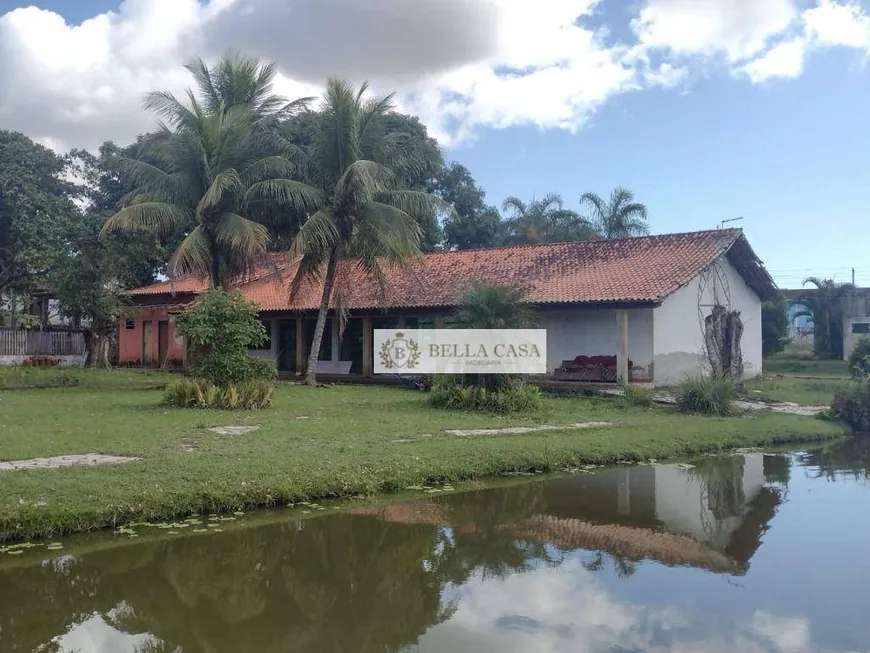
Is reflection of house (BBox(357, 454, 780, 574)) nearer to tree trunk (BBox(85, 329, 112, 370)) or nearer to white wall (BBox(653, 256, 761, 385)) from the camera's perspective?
white wall (BBox(653, 256, 761, 385))

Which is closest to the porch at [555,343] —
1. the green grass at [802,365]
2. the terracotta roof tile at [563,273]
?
the terracotta roof tile at [563,273]

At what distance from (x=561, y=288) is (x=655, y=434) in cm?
876

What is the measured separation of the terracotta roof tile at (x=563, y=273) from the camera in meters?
20.1

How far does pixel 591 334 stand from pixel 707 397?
561 cm

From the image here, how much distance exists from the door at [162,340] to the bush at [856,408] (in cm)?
2272

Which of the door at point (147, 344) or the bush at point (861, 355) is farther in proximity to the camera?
the door at point (147, 344)

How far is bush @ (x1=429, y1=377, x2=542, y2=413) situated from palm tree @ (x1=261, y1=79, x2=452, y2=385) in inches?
228

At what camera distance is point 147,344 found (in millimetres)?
29172

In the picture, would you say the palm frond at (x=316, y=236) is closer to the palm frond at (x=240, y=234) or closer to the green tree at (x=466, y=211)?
the palm frond at (x=240, y=234)

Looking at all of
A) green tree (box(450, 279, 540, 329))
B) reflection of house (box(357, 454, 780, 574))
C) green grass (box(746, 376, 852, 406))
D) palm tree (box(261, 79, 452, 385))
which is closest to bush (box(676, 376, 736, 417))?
green grass (box(746, 376, 852, 406))

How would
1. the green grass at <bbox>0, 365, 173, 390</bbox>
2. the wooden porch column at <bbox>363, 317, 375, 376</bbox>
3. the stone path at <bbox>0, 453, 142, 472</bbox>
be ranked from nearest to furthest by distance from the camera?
the stone path at <bbox>0, 453, 142, 472</bbox>
the green grass at <bbox>0, 365, 173, 390</bbox>
the wooden porch column at <bbox>363, 317, 375, 376</bbox>

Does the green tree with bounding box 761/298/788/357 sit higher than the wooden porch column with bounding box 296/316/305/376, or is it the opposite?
the green tree with bounding box 761/298/788/357

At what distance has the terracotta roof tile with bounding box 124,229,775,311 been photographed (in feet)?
65.9

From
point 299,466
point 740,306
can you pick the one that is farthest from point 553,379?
point 299,466
